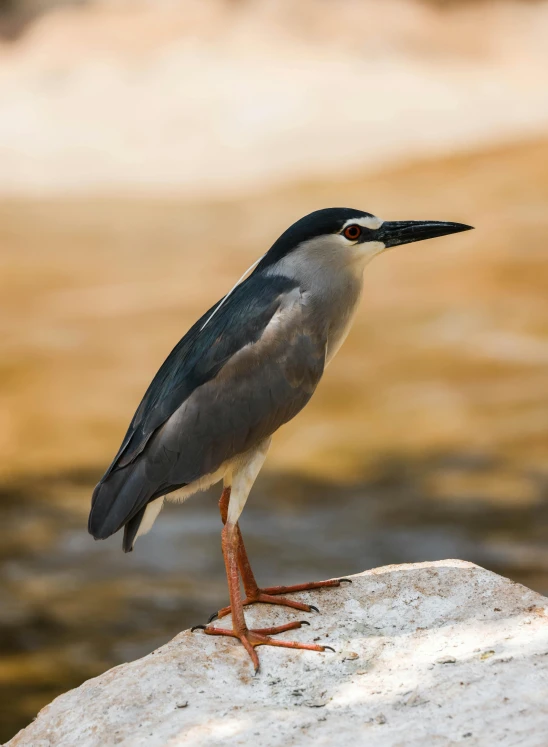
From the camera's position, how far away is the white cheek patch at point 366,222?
3.19 metres

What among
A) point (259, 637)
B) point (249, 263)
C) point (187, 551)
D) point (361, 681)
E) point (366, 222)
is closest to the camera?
point (361, 681)

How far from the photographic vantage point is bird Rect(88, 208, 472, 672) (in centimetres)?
311

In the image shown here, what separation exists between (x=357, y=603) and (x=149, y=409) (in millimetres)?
819

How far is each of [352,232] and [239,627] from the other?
3.76 ft

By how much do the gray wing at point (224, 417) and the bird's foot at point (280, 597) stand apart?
1.45ft

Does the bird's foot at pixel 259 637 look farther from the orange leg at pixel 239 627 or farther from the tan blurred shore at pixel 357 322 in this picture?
the tan blurred shore at pixel 357 322

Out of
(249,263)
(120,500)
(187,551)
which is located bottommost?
(187,551)

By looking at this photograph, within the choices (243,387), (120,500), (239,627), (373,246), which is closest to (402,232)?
(373,246)

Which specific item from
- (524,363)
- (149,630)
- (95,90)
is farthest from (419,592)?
(95,90)

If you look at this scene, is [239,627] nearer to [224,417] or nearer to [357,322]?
[224,417]

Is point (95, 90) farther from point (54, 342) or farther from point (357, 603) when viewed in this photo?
point (357, 603)

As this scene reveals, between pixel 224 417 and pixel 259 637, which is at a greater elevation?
pixel 224 417

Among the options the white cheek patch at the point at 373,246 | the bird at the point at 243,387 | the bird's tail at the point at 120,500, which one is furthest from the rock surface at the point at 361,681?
the white cheek patch at the point at 373,246

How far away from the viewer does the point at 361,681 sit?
9.23 ft
